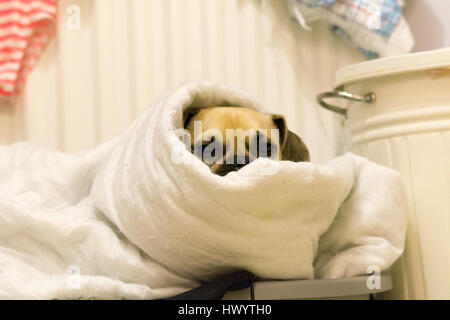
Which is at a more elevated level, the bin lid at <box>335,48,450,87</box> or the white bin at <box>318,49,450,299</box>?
the bin lid at <box>335,48,450,87</box>

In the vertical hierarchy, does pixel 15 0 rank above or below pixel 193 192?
above

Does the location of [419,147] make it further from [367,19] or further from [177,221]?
[177,221]

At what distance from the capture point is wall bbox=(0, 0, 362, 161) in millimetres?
1536

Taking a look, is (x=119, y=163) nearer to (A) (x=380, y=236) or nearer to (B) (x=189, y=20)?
(A) (x=380, y=236)

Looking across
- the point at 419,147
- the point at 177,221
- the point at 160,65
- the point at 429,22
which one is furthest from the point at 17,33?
the point at 429,22

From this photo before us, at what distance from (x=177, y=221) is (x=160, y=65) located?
83cm

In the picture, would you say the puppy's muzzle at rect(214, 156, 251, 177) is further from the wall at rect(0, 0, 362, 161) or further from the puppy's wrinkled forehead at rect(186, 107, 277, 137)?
the wall at rect(0, 0, 362, 161)

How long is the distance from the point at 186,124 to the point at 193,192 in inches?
15.3

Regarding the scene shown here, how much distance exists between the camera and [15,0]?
1.48 meters

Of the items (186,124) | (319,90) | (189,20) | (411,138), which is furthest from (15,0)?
(411,138)

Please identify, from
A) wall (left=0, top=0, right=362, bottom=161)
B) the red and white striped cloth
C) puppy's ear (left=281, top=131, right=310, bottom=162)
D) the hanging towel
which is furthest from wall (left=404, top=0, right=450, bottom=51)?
the red and white striped cloth

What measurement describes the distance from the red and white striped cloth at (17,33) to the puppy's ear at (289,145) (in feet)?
2.26

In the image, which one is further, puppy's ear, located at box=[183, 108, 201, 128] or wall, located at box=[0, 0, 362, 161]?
wall, located at box=[0, 0, 362, 161]

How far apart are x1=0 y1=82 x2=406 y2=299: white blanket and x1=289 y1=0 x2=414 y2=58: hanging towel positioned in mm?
624
